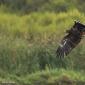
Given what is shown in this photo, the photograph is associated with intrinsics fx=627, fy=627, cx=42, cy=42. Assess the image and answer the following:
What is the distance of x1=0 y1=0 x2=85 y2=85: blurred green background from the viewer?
47.4 ft

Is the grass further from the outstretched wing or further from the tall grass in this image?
the outstretched wing

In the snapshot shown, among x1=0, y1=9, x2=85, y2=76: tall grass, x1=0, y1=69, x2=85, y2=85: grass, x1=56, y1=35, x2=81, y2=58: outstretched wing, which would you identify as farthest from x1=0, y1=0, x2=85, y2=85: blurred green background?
x1=56, y1=35, x2=81, y2=58: outstretched wing

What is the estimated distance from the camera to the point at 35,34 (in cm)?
1672

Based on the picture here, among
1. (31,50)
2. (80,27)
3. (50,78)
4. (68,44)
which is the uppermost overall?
(80,27)

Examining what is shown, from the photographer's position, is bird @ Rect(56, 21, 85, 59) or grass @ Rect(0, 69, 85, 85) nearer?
bird @ Rect(56, 21, 85, 59)

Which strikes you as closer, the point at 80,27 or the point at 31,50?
the point at 80,27

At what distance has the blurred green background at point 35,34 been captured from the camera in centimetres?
1444

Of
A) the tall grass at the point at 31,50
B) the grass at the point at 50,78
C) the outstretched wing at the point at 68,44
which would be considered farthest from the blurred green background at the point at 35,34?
the outstretched wing at the point at 68,44

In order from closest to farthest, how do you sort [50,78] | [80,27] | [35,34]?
[80,27]
[50,78]
[35,34]

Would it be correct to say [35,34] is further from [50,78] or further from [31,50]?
[50,78]

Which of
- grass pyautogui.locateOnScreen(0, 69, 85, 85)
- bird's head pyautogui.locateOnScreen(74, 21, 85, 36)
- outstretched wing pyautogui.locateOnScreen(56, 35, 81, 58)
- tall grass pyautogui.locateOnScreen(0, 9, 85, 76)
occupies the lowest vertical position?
grass pyautogui.locateOnScreen(0, 69, 85, 85)

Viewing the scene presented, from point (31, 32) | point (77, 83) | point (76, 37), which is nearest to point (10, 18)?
point (31, 32)

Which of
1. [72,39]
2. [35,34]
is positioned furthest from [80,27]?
[35,34]

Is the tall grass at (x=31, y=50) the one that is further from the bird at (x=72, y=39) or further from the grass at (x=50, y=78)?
the bird at (x=72, y=39)
